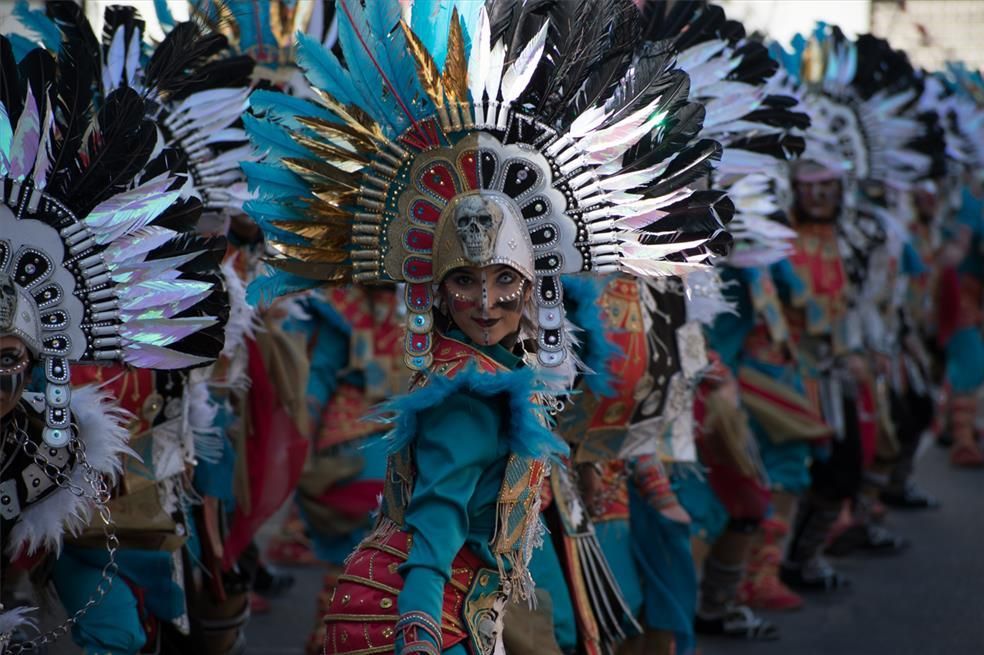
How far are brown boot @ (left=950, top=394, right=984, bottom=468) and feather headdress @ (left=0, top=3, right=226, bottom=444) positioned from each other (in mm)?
10070

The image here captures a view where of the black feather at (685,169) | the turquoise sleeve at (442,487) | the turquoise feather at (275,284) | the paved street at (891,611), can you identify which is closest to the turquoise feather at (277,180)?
the turquoise feather at (275,284)

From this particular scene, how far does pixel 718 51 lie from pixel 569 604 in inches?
79.1

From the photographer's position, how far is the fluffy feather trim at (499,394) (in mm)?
3643

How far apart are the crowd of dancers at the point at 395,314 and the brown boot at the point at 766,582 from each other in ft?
1.30

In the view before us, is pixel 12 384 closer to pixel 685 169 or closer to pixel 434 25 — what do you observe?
pixel 434 25

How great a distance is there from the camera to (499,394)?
12.2ft

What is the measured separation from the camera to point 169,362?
4176mm

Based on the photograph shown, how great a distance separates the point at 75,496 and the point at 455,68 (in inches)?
59.3

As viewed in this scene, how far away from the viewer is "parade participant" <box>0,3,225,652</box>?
3957 millimetres

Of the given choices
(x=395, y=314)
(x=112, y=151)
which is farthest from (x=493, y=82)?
(x=395, y=314)

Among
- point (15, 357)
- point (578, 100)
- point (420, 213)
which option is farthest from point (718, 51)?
point (15, 357)

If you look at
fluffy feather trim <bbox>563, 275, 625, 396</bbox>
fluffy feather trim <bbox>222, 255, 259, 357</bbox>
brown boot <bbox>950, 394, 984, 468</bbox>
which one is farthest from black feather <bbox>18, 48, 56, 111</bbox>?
brown boot <bbox>950, 394, 984, 468</bbox>

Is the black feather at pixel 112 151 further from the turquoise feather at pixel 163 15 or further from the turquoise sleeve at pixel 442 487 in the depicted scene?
the turquoise feather at pixel 163 15

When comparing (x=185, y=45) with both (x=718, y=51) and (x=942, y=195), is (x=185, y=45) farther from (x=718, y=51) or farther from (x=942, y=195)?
(x=942, y=195)
